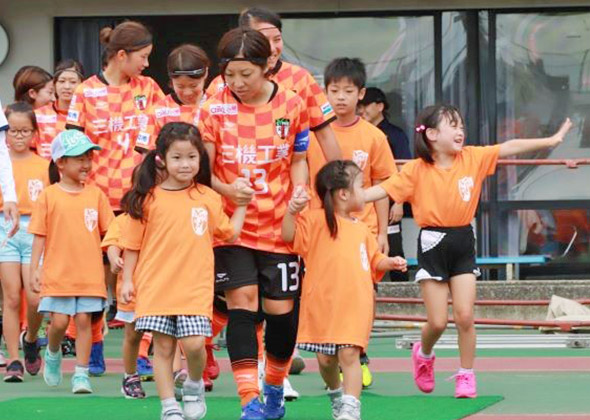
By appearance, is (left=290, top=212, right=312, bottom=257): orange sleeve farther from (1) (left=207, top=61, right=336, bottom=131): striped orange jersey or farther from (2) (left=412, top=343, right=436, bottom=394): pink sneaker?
(2) (left=412, top=343, right=436, bottom=394): pink sneaker

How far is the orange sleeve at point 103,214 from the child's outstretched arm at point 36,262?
37cm

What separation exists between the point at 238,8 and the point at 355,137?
688 centimetres

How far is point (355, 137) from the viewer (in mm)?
10180

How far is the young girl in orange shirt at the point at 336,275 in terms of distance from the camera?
325 inches

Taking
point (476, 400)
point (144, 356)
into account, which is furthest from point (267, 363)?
point (144, 356)

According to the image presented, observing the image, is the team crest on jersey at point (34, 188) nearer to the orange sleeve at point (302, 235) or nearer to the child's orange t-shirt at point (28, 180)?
the child's orange t-shirt at point (28, 180)

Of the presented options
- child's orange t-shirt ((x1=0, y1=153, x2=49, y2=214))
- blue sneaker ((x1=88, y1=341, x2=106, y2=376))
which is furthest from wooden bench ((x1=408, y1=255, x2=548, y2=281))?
blue sneaker ((x1=88, y1=341, x2=106, y2=376))

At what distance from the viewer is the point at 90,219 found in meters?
10.4

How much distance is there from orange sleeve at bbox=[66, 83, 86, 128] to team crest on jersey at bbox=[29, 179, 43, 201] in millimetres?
1301

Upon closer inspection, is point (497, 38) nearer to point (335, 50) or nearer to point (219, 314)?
point (335, 50)

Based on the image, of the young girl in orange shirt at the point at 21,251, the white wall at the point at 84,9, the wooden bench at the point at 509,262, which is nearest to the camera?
the young girl in orange shirt at the point at 21,251

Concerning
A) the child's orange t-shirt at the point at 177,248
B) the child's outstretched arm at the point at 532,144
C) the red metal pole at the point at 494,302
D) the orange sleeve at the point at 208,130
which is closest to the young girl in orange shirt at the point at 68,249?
the orange sleeve at the point at 208,130

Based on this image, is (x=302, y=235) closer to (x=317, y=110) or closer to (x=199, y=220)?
(x=199, y=220)

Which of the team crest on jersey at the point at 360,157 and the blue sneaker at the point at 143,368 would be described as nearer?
the team crest on jersey at the point at 360,157
